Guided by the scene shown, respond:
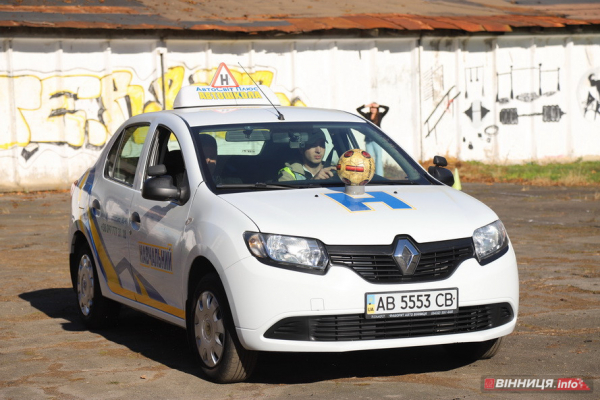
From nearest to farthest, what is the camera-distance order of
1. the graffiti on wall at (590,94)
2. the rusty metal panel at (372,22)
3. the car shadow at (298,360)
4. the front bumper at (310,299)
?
the front bumper at (310,299) < the car shadow at (298,360) < the rusty metal panel at (372,22) < the graffiti on wall at (590,94)

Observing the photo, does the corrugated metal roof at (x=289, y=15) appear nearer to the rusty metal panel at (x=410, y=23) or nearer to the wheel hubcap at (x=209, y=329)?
the rusty metal panel at (x=410, y=23)

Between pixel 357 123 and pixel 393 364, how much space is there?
1.85 metres

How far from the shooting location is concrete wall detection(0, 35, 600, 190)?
21.7 metres

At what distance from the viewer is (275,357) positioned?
22.6ft

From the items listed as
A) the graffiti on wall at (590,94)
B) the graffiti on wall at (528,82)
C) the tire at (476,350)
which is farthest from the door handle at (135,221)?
the graffiti on wall at (590,94)

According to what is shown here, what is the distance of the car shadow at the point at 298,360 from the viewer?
20.9ft

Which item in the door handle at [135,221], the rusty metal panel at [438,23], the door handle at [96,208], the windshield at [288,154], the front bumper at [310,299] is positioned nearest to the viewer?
the front bumper at [310,299]

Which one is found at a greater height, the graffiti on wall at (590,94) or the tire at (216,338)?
the graffiti on wall at (590,94)

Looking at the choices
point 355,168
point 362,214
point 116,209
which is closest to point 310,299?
point 362,214

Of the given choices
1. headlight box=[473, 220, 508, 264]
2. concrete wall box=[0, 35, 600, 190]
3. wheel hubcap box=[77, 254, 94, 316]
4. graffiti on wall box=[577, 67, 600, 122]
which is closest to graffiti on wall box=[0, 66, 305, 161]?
concrete wall box=[0, 35, 600, 190]

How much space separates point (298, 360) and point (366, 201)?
1247 mm

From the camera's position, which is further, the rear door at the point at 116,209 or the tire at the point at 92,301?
the tire at the point at 92,301

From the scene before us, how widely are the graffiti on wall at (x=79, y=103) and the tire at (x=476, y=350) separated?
16.3m

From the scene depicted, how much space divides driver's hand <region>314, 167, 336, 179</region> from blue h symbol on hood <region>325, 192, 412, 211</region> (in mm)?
467
